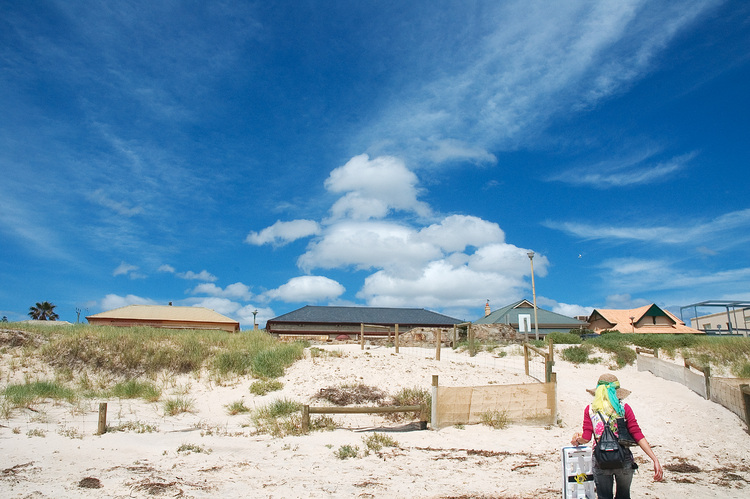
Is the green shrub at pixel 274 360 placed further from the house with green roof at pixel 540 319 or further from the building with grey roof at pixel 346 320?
the house with green roof at pixel 540 319

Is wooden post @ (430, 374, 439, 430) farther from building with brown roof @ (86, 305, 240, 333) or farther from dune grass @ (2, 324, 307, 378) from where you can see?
building with brown roof @ (86, 305, 240, 333)

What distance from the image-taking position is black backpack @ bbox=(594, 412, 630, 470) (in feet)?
16.6

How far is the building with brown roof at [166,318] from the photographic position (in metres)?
44.3

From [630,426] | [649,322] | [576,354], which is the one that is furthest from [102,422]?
[649,322]

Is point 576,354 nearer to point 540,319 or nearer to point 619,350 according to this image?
point 619,350

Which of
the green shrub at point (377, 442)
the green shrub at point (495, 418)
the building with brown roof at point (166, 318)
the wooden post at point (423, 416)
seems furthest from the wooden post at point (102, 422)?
the building with brown roof at point (166, 318)

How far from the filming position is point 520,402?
13492mm

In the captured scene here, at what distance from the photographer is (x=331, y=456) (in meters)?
10.4

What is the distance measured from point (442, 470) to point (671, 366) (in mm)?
13434

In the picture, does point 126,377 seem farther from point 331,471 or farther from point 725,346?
point 725,346

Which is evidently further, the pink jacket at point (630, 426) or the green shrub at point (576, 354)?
the green shrub at point (576, 354)

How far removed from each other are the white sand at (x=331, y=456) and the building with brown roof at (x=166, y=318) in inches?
1210

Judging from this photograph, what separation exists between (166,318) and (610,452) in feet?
157

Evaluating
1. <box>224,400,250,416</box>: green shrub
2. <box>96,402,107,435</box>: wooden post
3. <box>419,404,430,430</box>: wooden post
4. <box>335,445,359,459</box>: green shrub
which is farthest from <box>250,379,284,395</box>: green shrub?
<box>335,445,359,459</box>: green shrub
